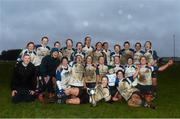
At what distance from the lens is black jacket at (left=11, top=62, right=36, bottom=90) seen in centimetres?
1496

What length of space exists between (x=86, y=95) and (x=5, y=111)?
109 inches

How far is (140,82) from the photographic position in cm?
1521

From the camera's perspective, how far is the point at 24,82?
1500 cm

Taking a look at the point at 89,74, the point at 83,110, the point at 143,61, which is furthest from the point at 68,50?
the point at 83,110

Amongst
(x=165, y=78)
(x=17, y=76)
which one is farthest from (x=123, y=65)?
(x=165, y=78)

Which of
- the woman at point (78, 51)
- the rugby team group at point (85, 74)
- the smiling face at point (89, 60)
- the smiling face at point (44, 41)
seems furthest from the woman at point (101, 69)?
the smiling face at point (44, 41)

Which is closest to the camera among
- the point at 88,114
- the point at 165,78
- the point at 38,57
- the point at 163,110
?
the point at 88,114

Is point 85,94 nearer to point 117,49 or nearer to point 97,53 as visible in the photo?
point 97,53

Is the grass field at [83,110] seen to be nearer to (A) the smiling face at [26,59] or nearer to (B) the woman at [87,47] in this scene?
(A) the smiling face at [26,59]

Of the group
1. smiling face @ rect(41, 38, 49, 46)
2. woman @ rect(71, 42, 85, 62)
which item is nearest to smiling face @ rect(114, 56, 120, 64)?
woman @ rect(71, 42, 85, 62)

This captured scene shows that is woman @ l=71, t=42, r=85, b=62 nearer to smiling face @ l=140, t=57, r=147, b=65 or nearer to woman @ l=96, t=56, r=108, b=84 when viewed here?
woman @ l=96, t=56, r=108, b=84

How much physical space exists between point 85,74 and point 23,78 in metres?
1.93

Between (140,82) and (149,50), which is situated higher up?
(149,50)

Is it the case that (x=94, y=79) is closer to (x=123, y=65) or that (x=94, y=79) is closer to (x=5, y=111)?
(x=123, y=65)
